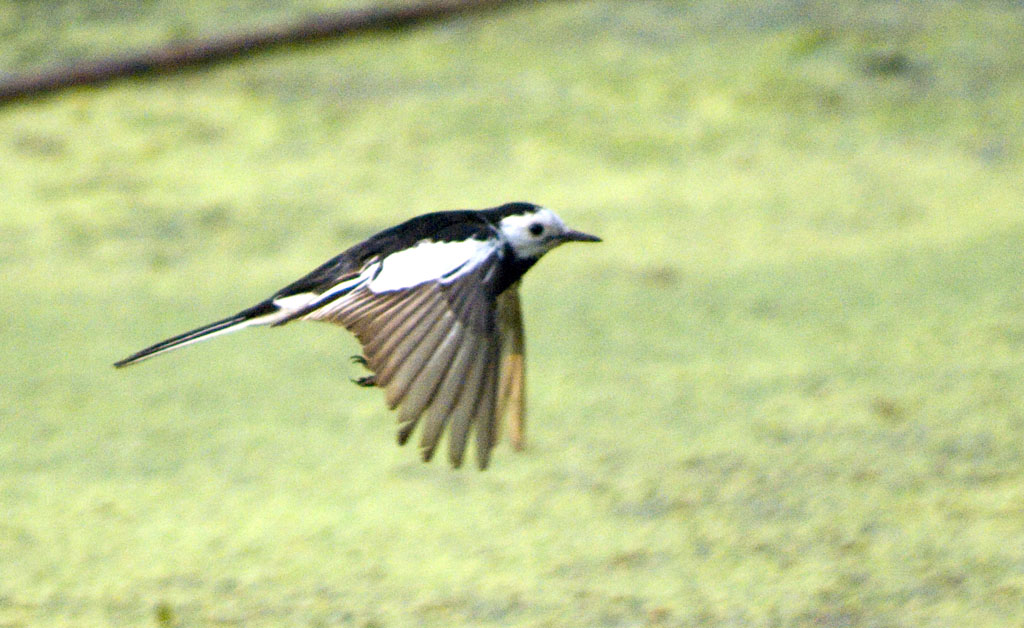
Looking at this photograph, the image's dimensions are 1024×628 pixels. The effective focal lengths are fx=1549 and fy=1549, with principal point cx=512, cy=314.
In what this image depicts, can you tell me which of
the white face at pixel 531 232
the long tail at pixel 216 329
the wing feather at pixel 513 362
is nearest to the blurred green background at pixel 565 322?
the wing feather at pixel 513 362

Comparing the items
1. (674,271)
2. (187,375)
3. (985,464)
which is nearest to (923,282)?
(674,271)

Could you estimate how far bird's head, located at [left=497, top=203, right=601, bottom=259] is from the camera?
232 cm

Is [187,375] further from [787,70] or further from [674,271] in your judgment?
[787,70]

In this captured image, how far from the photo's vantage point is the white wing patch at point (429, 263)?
209cm

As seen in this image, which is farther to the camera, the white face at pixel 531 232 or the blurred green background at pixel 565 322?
the blurred green background at pixel 565 322

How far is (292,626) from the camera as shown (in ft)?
7.84

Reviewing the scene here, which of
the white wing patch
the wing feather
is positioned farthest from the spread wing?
the wing feather

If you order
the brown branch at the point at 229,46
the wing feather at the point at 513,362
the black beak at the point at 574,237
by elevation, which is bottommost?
the wing feather at the point at 513,362

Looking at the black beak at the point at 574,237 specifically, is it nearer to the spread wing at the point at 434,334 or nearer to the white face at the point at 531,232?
the white face at the point at 531,232

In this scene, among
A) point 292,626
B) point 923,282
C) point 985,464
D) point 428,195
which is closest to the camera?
point 292,626

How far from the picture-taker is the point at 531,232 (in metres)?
2.34

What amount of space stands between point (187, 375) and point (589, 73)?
2.15 meters

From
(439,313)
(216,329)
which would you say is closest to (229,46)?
(216,329)

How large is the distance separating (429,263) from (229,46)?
3.12m
